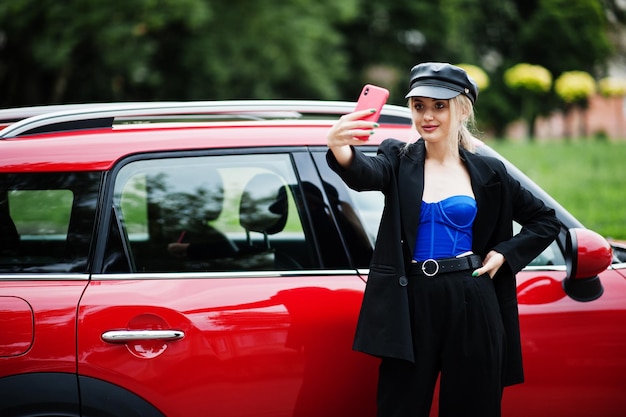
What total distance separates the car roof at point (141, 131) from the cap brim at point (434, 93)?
0.38 meters

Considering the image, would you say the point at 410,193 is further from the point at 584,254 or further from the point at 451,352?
the point at 584,254

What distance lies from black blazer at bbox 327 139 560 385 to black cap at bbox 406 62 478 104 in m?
0.23

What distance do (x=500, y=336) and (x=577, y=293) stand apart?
58 cm

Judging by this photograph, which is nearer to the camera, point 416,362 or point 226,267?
point 416,362

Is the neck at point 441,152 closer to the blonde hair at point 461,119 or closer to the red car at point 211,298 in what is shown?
the blonde hair at point 461,119

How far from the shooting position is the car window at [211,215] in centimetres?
276

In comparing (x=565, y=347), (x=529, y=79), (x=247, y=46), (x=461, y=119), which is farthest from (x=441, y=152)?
(x=247, y=46)

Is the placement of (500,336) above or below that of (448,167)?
below

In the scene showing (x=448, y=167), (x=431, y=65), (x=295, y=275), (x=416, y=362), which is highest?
(x=431, y=65)

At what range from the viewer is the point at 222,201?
3410 millimetres

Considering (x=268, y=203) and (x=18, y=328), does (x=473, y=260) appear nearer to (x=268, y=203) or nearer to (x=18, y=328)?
(x=268, y=203)

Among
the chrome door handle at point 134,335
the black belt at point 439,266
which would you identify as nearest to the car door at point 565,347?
the black belt at point 439,266

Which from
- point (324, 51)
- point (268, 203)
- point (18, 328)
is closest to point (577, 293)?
point (268, 203)

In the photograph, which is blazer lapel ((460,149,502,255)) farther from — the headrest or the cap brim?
the headrest
